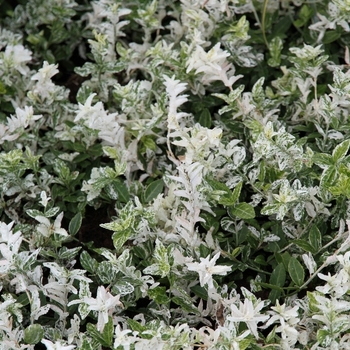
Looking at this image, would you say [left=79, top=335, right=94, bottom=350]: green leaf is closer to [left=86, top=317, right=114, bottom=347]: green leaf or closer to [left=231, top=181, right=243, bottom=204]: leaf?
[left=86, top=317, right=114, bottom=347]: green leaf

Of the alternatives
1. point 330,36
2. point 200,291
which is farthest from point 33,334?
point 330,36

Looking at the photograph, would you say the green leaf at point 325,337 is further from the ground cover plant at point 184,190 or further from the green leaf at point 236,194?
the green leaf at point 236,194

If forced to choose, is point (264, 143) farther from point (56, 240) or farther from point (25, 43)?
point (25, 43)

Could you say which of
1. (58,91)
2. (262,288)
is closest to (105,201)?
(58,91)

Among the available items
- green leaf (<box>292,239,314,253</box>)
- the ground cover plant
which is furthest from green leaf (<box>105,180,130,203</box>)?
green leaf (<box>292,239,314,253</box>)

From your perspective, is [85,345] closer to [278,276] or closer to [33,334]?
[33,334]

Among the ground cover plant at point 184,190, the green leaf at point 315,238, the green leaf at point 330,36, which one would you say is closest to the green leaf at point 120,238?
the ground cover plant at point 184,190
